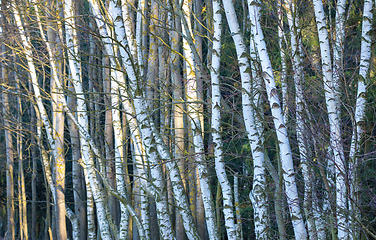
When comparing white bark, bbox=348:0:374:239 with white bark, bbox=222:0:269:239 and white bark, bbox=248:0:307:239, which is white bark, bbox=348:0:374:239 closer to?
white bark, bbox=248:0:307:239

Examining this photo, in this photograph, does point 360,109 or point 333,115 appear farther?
point 333,115

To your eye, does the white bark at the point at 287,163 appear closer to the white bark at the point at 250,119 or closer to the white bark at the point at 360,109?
the white bark at the point at 250,119

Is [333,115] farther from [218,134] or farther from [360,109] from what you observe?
[218,134]

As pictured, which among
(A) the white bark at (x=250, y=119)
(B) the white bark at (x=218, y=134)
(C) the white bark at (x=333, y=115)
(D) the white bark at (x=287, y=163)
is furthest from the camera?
(B) the white bark at (x=218, y=134)

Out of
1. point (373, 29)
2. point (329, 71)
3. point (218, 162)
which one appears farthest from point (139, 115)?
point (373, 29)

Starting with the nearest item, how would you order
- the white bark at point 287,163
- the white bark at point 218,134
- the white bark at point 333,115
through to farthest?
the white bark at point 287,163 → the white bark at point 333,115 → the white bark at point 218,134

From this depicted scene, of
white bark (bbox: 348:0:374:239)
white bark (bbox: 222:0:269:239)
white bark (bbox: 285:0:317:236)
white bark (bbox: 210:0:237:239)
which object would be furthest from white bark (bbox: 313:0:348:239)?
white bark (bbox: 210:0:237:239)

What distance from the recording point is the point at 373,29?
5602mm

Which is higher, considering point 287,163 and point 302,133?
point 302,133

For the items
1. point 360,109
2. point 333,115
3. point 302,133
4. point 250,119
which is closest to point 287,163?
point 302,133

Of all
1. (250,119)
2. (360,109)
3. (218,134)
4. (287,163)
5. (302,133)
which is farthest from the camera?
(218,134)

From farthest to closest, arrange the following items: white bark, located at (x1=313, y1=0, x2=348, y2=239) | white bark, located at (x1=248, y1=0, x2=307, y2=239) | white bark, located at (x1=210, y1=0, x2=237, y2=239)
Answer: white bark, located at (x1=210, y1=0, x2=237, y2=239) → white bark, located at (x1=313, y1=0, x2=348, y2=239) → white bark, located at (x1=248, y1=0, x2=307, y2=239)

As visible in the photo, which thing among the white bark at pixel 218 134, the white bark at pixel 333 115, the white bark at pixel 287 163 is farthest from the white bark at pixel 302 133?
the white bark at pixel 218 134

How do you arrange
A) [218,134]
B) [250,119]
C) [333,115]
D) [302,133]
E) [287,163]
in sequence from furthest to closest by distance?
[218,134]
[333,115]
[250,119]
[302,133]
[287,163]
